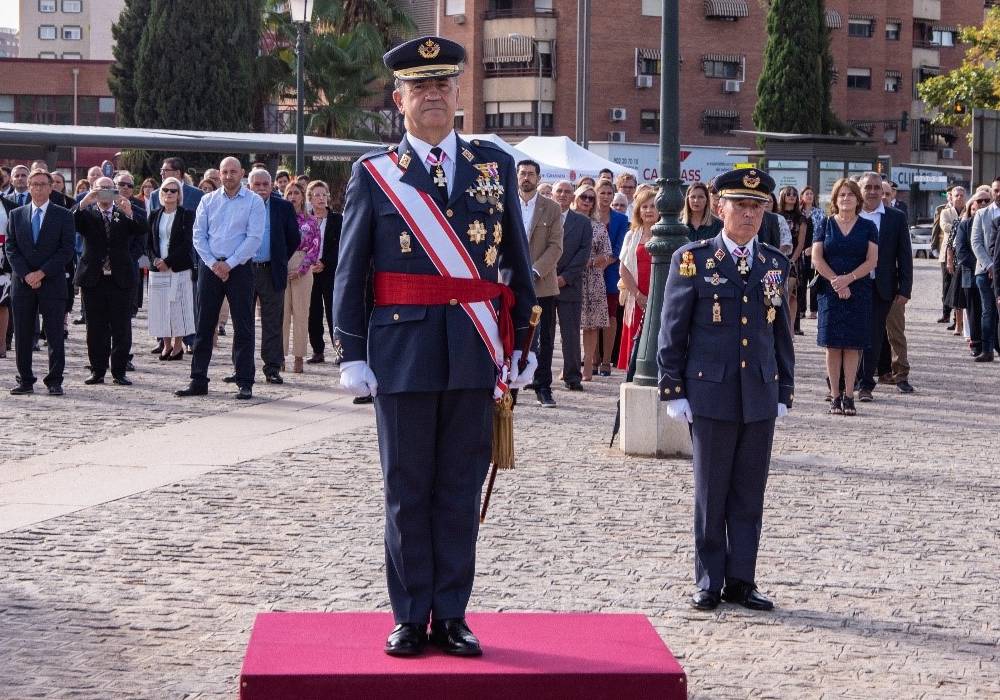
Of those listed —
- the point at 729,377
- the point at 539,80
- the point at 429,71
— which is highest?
the point at 539,80

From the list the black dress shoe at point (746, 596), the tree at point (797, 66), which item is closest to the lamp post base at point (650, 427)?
the black dress shoe at point (746, 596)

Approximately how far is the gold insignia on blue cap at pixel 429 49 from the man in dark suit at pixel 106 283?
35.1 ft

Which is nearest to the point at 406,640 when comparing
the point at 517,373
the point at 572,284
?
the point at 517,373

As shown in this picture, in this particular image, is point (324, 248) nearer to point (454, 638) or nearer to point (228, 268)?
point (228, 268)

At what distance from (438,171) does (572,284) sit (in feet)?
31.3

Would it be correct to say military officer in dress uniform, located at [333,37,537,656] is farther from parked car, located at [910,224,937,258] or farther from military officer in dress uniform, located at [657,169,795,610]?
parked car, located at [910,224,937,258]

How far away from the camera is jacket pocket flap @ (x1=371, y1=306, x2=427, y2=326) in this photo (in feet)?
17.4

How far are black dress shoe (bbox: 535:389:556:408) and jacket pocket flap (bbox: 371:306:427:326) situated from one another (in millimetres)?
8638

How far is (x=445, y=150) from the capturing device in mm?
5398

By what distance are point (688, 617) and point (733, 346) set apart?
3.77ft

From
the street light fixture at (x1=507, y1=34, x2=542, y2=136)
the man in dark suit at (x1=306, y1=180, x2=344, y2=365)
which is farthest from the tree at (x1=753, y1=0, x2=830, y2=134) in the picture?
the man in dark suit at (x1=306, y1=180, x2=344, y2=365)

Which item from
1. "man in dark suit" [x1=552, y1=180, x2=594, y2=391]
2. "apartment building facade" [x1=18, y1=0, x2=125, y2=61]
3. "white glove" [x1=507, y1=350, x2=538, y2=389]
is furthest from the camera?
"apartment building facade" [x1=18, y1=0, x2=125, y2=61]

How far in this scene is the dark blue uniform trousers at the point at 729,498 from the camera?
6.80 m

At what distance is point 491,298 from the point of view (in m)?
5.42
